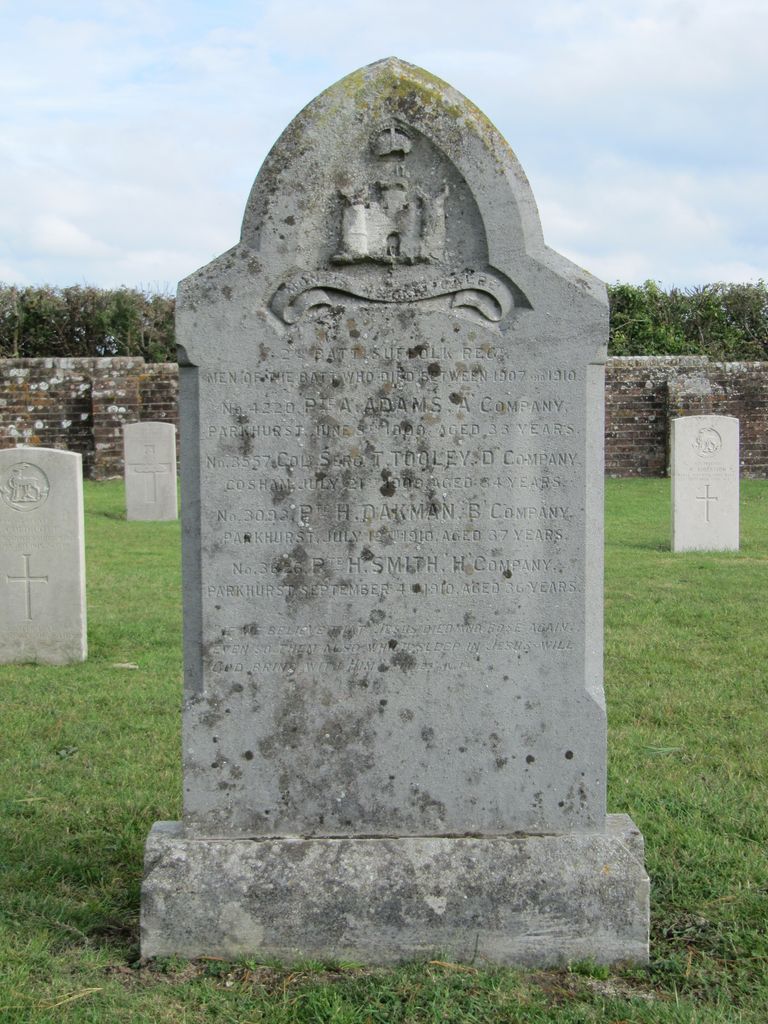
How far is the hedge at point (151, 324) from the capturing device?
28266 millimetres

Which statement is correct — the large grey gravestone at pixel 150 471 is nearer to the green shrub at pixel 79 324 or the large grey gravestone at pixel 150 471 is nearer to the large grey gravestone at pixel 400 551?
the large grey gravestone at pixel 400 551

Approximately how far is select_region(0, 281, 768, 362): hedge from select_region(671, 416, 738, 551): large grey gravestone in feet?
56.2

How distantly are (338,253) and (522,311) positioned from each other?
58 centimetres

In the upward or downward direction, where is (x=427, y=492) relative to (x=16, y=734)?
upward

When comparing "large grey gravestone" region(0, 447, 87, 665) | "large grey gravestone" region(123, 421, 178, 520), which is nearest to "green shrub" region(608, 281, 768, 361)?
"large grey gravestone" region(123, 421, 178, 520)

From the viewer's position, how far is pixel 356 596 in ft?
10.8

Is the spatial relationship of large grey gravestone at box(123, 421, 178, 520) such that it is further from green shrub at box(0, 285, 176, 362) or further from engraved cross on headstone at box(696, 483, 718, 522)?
green shrub at box(0, 285, 176, 362)

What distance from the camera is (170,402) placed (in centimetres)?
1995

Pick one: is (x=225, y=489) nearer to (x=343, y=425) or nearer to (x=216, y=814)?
(x=343, y=425)

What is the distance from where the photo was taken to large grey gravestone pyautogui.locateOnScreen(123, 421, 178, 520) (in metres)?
14.3

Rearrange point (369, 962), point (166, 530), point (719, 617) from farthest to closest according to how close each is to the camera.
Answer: point (166, 530) → point (719, 617) → point (369, 962)

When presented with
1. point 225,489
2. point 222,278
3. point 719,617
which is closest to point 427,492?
point 225,489

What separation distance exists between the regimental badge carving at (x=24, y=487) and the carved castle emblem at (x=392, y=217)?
432 cm

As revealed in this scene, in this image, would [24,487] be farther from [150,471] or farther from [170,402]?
[170,402]
